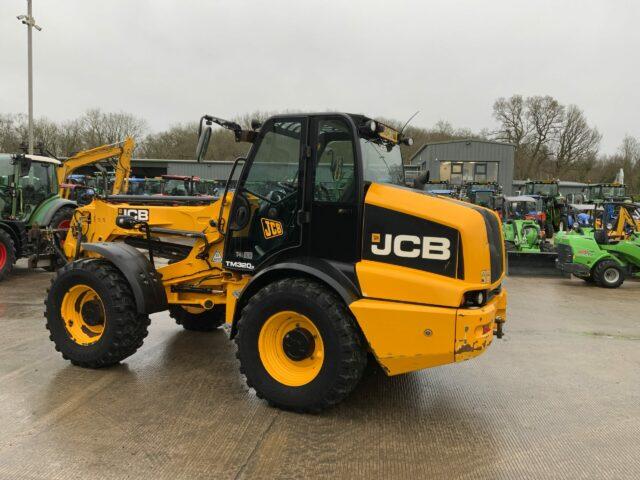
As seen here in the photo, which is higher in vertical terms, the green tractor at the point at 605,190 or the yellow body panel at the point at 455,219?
the green tractor at the point at 605,190

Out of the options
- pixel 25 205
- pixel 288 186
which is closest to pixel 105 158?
pixel 25 205

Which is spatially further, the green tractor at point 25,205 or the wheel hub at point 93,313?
the green tractor at point 25,205

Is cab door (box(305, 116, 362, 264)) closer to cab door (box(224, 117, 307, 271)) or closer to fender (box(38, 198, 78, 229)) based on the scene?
cab door (box(224, 117, 307, 271))

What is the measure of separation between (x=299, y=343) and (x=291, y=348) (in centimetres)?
8

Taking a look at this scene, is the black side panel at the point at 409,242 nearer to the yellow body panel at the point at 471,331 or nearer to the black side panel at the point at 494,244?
the yellow body panel at the point at 471,331

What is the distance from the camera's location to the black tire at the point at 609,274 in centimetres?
1034

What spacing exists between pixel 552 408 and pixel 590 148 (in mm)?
55183

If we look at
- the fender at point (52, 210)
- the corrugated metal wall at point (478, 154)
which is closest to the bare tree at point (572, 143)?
the corrugated metal wall at point (478, 154)

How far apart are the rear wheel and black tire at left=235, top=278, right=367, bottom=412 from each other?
289 inches

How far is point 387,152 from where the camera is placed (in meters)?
4.43

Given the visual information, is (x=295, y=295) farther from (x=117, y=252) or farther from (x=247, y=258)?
(x=117, y=252)

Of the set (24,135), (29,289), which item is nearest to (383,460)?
A: (29,289)

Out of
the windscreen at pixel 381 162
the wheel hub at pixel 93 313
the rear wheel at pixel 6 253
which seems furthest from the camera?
the rear wheel at pixel 6 253

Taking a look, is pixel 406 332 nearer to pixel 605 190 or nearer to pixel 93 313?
pixel 93 313
